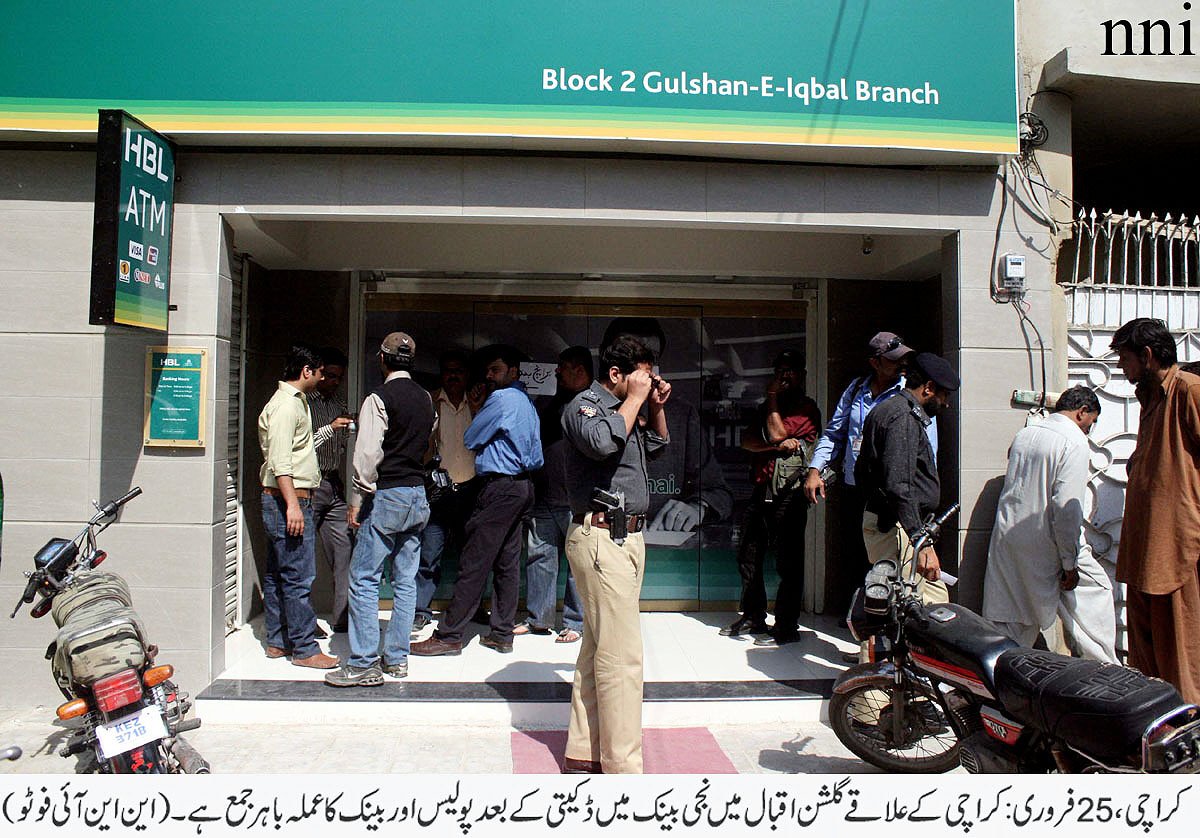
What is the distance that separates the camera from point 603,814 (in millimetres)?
3086

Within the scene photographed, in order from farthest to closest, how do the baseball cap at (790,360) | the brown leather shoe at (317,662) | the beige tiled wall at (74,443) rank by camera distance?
the baseball cap at (790,360), the brown leather shoe at (317,662), the beige tiled wall at (74,443)

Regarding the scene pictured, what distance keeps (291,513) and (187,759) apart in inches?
69.2

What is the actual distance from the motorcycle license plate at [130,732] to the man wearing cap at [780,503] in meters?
3.76

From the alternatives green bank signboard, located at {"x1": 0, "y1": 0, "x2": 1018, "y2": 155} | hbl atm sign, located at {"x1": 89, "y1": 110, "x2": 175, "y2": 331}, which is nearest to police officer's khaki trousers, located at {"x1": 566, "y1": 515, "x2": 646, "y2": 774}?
green bank signboard, located at {"x1": 0, "y1": 0, "x2": 1018, "y2": 155}

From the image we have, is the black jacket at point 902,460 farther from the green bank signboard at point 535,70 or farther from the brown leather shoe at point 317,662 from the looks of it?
the brown leather shoe at point 317,662

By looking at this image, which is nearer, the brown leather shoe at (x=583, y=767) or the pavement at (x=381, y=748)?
the brown leather shoe at (x=583, y=767)

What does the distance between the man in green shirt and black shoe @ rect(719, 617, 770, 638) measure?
8.82 ft

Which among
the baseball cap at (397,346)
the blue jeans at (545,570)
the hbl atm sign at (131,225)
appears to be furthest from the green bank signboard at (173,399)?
the blue jeans at (545,570)

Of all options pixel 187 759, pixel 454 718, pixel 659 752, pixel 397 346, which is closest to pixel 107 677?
pixel 187 759

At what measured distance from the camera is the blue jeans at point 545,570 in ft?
19.6

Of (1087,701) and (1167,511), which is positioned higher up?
(1167,511)

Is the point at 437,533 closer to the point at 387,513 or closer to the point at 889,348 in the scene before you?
the point at 387,513

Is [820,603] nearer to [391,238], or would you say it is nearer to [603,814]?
[603,814]

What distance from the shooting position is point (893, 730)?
3.87 metres
